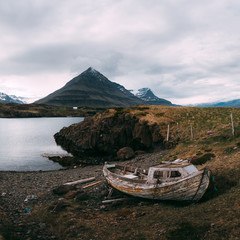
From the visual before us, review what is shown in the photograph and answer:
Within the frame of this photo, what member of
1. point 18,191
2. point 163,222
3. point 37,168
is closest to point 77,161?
point 37,168

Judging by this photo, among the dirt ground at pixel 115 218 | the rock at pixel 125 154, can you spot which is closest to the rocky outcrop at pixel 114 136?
the rock at pixel 125 154

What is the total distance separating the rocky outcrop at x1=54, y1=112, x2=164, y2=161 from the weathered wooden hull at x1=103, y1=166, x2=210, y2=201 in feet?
92.4

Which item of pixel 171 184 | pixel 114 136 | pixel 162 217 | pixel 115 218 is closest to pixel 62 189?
pixel 115 218

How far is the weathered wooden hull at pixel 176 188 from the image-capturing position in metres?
14.2

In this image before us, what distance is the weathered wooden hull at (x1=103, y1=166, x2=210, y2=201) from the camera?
14.2 metres

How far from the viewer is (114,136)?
51.7 meters

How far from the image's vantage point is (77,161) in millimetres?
45938

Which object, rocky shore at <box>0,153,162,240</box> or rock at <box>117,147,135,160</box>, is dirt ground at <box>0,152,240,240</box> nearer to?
rocky shore at <box>0,153,162,240</box>

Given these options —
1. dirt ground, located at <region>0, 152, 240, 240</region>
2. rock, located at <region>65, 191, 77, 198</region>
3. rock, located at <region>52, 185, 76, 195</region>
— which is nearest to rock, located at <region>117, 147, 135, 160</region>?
rock, located at <region>52, 185, 76, 195</region>

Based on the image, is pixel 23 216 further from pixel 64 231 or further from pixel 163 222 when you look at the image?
pixel 163 222

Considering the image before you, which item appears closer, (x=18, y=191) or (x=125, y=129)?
(x=18, y=191)

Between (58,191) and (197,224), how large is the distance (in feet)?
55.3

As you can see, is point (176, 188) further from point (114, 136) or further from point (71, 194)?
point (114, 136)

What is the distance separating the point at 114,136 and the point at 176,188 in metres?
37.5
